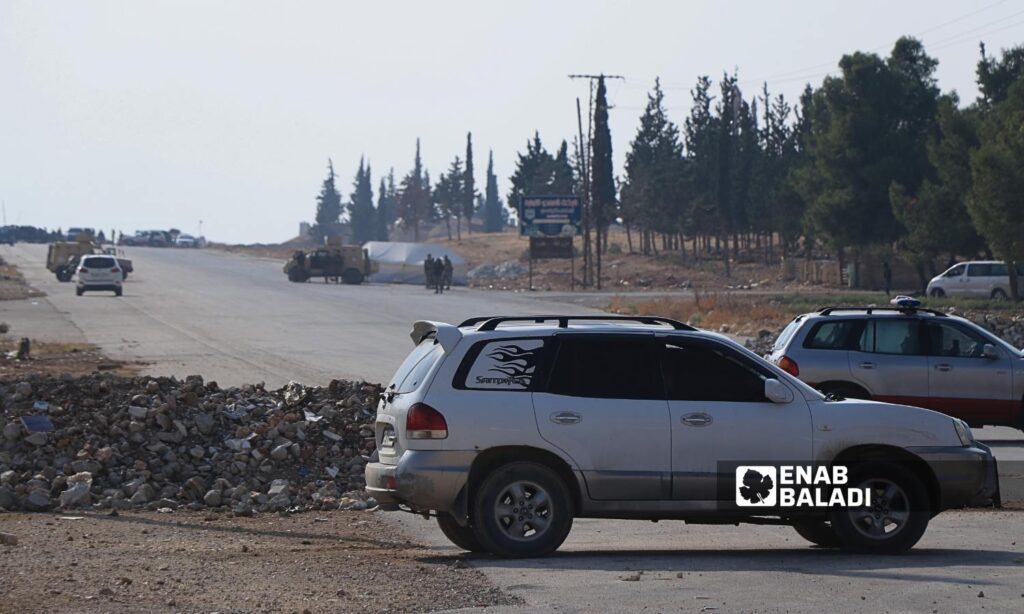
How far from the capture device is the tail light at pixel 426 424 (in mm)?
9523

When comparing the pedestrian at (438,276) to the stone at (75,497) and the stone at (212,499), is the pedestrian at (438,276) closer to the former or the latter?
the stone at (212,499)

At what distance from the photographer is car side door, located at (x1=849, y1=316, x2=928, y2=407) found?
1716cm

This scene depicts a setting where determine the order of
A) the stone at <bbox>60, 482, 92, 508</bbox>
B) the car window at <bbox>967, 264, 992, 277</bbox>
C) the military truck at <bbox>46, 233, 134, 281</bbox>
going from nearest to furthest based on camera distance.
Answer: the stone at <bbox>60, 482, 92, 508</bbox> → the car window at <bbox>967, 264, 992, 277</bbox> → the military truck at <bbox>46, 233, 134, 281</bbox>

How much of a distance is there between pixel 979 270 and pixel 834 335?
43.3 metres

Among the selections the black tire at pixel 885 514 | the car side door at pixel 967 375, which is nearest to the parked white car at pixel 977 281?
the car side door at pixel 967 375

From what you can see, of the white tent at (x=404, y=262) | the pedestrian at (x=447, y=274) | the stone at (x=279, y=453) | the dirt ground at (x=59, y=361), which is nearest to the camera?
the stone at (x=279, y=453)

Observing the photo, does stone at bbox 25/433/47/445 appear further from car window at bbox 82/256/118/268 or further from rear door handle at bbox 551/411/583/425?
car window at bbox 82/256/118/268

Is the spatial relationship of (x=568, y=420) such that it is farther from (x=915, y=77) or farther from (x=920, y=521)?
(x=915, y=77)

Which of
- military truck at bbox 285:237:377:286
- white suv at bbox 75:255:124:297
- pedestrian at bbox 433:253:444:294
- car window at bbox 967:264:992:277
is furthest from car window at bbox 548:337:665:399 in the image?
military truck at bbox 285:237:377:286

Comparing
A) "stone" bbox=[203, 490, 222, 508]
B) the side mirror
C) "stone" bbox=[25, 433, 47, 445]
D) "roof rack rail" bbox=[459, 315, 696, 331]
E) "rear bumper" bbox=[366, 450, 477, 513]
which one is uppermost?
"roof rack rail" bbox=[459, 315, 696, 331]

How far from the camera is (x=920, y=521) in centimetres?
989

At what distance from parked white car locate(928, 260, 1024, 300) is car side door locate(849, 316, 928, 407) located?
1630 inches

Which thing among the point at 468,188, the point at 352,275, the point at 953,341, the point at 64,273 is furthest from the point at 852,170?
the point at 468,188

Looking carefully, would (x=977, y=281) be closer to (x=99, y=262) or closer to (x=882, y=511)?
(x=99, y=262)
